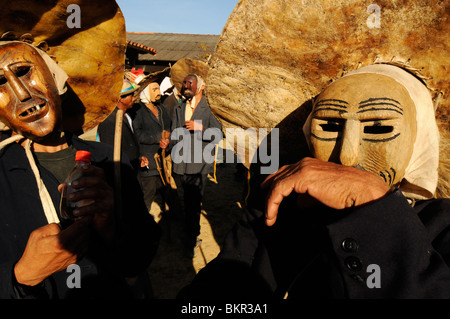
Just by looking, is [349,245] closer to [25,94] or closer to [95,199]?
[95,199]

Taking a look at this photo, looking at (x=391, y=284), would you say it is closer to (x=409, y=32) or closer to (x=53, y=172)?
(x=409, y=32)

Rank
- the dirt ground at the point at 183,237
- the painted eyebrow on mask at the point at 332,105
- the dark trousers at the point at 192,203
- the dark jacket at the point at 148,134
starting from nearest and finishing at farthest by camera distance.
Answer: the painted eyebrow on mask at the point at 332,105 → the dirt ground at the point at 183,237 → the dark trousers at the point at 192,203 → the dark jacket at the point at 148,134

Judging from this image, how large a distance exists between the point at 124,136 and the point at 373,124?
3.73 m

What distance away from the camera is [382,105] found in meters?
1.09

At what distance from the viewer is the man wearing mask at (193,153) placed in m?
4.23

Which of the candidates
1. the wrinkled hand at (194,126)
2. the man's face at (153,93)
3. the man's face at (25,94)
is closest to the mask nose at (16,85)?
the man's face at (25,94)

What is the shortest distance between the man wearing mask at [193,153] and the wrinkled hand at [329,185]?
3.30 meters

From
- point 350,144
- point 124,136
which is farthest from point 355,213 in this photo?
point 124,136

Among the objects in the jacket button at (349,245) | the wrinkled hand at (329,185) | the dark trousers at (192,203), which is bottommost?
the dark trousers at (192,203)

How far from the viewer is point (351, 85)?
1174mm

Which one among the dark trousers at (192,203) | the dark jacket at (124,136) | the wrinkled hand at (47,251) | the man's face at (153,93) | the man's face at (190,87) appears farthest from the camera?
the man's face at (153,93)

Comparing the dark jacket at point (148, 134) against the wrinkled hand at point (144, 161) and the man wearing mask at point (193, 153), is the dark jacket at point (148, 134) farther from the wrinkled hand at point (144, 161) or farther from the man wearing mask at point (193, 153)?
the man wearing mask at point (193, 153)

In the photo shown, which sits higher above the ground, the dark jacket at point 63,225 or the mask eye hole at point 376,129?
the mask eye hole at point 376,129
